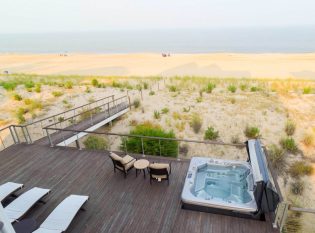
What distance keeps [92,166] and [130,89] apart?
12995 millimetres

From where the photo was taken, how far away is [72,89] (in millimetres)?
20969

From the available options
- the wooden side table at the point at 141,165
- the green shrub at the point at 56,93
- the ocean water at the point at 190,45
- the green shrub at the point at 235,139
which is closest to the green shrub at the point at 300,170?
the green shrub at the point at 235,139

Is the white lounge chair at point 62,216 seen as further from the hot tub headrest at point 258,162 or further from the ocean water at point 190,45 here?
the ocean water at point 190,45

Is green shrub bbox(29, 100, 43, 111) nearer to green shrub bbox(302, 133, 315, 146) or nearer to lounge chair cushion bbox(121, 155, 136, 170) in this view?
lounge chair cushion bbox(121, 155, 136, 170)

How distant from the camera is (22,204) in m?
6.04

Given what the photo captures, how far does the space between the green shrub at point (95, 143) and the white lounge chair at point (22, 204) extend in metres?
5.10

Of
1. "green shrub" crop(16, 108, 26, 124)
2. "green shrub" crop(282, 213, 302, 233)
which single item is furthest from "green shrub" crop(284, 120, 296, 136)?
"green shrub" crop(16, 108, 26, 124)

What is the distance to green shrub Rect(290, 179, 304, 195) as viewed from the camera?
8516 mm

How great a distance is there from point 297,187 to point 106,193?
7214 mm

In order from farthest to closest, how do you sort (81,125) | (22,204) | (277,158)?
1. (81,125)
2. (277,158)
3. (22,204)

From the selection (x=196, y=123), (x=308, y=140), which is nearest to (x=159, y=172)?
(x=196, y=123)

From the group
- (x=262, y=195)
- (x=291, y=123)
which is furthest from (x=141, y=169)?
(x=291, y=123)

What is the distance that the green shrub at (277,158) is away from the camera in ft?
31.7

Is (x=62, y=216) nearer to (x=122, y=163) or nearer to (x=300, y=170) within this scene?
(x=122, y=163)
